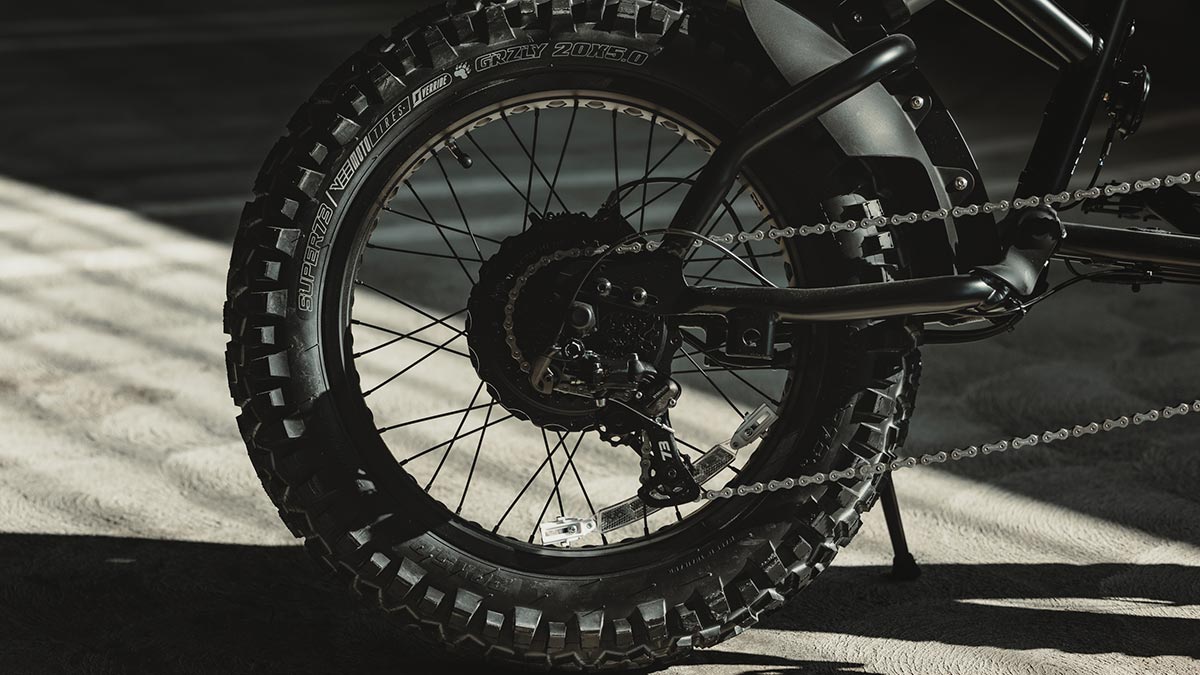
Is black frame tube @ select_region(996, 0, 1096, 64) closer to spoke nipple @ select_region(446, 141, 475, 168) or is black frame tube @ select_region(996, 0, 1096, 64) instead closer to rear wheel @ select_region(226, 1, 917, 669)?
rear wheel @ select_region(226, 1, 917, 669)

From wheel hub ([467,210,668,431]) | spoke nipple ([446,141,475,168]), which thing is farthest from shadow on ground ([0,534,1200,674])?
spoke nipple ([446,141,475,168])

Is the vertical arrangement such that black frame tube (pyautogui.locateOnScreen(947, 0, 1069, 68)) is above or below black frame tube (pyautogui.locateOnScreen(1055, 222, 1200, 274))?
above

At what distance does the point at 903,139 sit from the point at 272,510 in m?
1.41

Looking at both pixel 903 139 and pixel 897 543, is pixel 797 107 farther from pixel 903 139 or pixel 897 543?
pixel 897 543

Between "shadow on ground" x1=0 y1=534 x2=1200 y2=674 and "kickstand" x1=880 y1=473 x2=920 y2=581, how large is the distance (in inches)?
1.0

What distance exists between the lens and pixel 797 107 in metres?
1.85

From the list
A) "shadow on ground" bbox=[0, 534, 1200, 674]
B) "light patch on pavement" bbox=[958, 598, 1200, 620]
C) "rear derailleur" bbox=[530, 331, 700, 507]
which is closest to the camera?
"rear derailleur" bbox=[530, 331, 700, 507]

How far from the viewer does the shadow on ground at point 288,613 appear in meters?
2.11

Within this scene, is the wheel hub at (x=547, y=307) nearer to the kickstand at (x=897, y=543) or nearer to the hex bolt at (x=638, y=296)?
the hex bolt at (x=638, y=296)

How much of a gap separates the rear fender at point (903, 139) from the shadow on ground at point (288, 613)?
651 mm

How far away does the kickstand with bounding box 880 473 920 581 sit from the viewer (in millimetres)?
2301

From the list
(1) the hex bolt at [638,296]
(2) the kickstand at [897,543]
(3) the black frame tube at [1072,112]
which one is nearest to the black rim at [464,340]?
(1) the hex bolt at [638,296]

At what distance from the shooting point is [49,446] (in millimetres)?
2830

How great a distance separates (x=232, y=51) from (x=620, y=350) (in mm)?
5838
